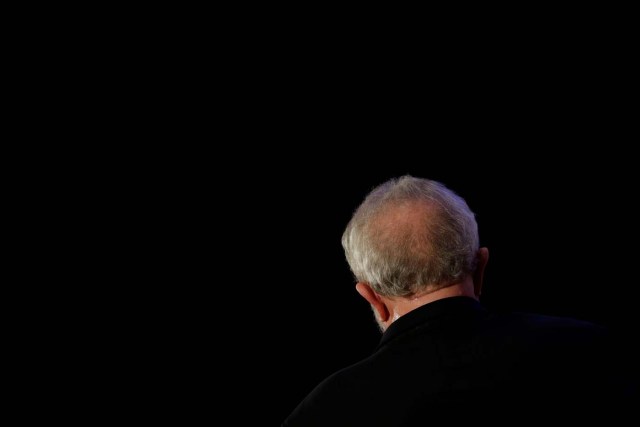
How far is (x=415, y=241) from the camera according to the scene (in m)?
1.16

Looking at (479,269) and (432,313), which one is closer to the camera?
(432,313)

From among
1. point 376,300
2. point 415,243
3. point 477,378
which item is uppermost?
point 415,243

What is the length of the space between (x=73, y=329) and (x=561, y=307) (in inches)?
83.4

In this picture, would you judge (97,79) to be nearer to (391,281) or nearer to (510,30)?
(510,30)

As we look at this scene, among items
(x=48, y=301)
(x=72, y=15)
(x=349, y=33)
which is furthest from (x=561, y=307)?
(x=72, y=15)

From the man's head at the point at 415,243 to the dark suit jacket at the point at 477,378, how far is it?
0.10 metres

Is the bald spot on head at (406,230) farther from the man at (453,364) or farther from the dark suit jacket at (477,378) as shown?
the dark suit jacket at (477,378)

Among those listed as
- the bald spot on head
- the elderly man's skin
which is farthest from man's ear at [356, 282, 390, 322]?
the bald spot on head

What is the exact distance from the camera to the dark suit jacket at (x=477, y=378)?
3.28 ft

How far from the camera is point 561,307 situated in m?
2.77

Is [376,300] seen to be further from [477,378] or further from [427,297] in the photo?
[477,378]

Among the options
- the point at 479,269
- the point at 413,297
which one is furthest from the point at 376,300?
the point at 479,269

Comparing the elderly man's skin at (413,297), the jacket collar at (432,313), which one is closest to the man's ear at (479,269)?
the elderly man's skin at (413,297)

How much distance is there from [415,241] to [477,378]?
0.27m
